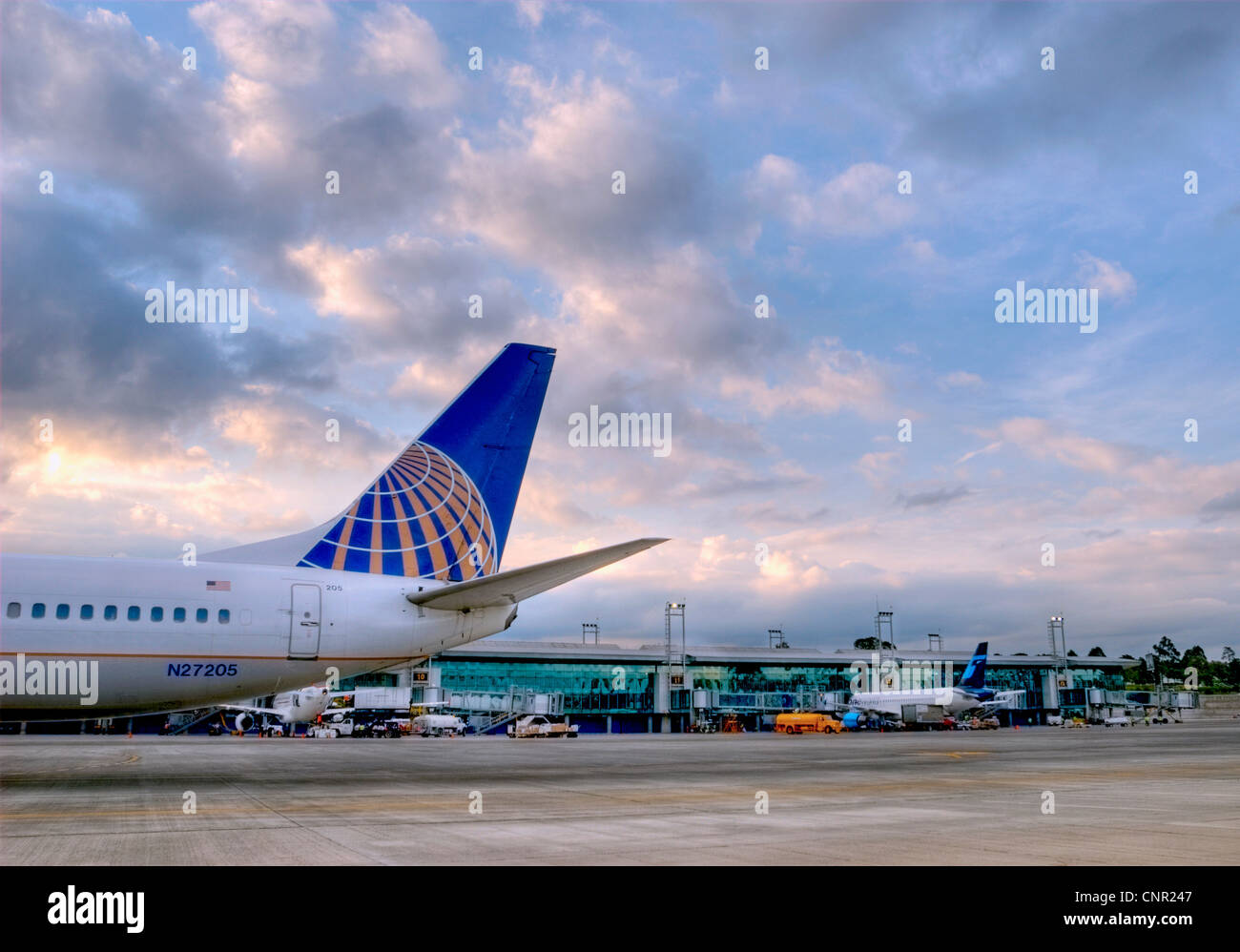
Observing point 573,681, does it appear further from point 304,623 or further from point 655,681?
point 304,623

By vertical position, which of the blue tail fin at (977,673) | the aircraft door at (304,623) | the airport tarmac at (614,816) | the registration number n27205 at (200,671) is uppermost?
the aircraft door at (304,623)

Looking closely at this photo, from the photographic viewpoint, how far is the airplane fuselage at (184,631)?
17.4m

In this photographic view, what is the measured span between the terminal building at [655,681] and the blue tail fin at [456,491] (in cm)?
7162

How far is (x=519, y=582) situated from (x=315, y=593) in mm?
5023

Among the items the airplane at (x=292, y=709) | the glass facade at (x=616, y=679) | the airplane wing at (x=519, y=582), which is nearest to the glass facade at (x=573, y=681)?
the glass facade at (x=616, y=679)

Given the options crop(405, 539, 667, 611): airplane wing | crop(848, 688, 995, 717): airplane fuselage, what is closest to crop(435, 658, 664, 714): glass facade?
crop(848, 688, 995, 717): airplane fuselage

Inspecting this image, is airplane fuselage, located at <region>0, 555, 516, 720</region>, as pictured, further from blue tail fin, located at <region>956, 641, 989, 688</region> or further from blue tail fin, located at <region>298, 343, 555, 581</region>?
blue tail fin, located at <region>956, 641, 989, 688</region>

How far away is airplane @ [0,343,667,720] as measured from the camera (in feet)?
57.6

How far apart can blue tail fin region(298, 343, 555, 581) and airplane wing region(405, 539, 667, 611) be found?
70.4 inches

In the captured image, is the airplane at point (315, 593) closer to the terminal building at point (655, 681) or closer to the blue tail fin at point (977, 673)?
the terminal building at point (655, 681)

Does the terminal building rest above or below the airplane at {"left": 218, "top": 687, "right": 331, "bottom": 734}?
below

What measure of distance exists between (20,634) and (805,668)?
5061 inches
